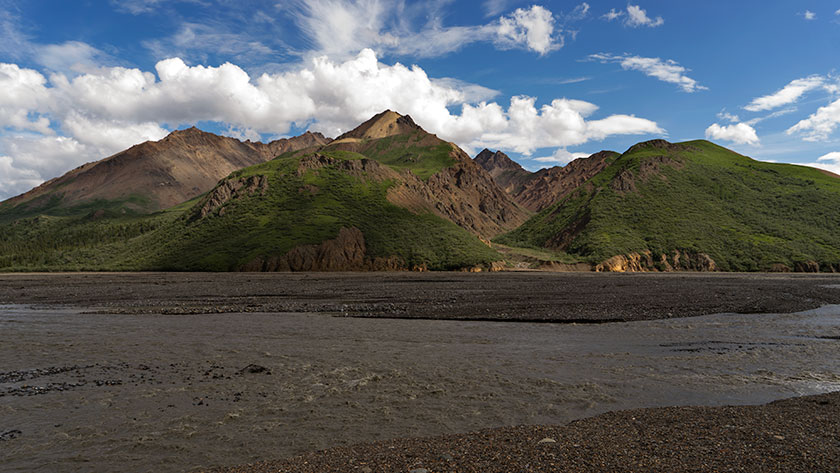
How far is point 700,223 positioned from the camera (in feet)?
513

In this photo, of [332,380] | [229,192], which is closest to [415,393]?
[332,380]

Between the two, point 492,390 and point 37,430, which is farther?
point 492,390

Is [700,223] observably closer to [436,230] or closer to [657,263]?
[657,263]

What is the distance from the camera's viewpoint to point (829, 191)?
611 ft

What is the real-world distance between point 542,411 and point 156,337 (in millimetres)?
26982

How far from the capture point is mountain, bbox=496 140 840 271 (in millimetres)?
139750

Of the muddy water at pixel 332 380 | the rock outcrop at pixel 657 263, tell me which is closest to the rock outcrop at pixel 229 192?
the rock outcrop at pixel 657 263

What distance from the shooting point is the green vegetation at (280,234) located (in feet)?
438

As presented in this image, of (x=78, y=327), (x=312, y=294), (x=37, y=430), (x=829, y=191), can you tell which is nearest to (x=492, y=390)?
(x=37, y=430)

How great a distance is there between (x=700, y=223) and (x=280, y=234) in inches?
5677

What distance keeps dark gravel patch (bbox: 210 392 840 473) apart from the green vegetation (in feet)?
390

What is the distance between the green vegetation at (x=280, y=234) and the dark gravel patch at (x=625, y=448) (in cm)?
11889

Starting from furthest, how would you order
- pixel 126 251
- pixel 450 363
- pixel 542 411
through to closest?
pixel 126 251 < pixel 450 363 < pixel 542 411

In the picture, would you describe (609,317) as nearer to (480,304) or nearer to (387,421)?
(480,304)
